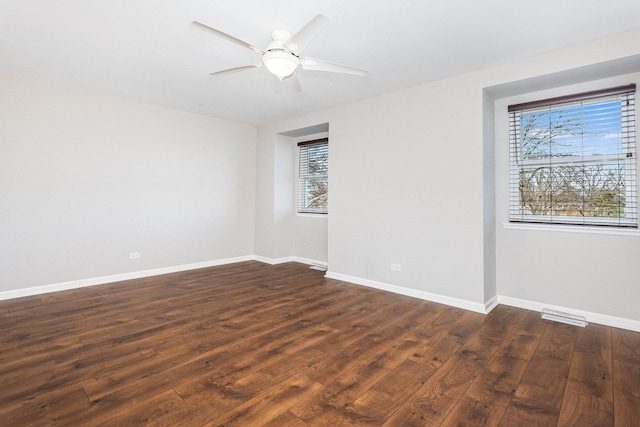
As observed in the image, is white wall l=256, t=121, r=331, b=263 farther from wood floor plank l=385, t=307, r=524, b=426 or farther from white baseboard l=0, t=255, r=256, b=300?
wood floor plank l=385, t=307, r=524, b=426

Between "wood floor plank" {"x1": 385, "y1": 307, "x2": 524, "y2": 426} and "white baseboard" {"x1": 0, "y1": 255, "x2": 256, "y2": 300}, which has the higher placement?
"white baseboard" {"x1": 0, "y1": 255, "x2": 256, "y2": 300}

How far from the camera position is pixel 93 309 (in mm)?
3271

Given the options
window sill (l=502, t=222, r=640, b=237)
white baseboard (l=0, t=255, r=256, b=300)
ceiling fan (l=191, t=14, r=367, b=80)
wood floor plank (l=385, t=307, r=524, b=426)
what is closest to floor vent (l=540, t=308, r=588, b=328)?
wood floor plank (l=385, t=307, r=524, b=426)

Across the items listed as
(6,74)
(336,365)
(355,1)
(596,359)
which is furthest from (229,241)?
(596,359)

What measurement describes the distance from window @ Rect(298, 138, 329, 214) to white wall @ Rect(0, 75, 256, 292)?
122 centimetres

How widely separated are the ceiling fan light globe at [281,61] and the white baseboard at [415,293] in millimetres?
2906

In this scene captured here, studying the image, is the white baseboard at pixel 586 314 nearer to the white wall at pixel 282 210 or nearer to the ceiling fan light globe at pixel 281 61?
the white wall at pixel 282 210

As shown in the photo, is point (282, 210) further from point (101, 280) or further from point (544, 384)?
point (544, 384)

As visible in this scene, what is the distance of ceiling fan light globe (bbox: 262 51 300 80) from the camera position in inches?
94.2

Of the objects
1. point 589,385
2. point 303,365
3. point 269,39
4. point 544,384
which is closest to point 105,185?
point 269,39

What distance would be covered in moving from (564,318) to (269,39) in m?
3.95

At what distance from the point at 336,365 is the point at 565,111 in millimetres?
3491

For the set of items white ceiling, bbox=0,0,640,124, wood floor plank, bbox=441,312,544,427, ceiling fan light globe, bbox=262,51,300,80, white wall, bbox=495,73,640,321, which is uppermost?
white ceiling, bbox=0,0,640,124

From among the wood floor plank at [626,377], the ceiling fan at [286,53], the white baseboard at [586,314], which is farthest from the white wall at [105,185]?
the wood floor plank at [626,377]
